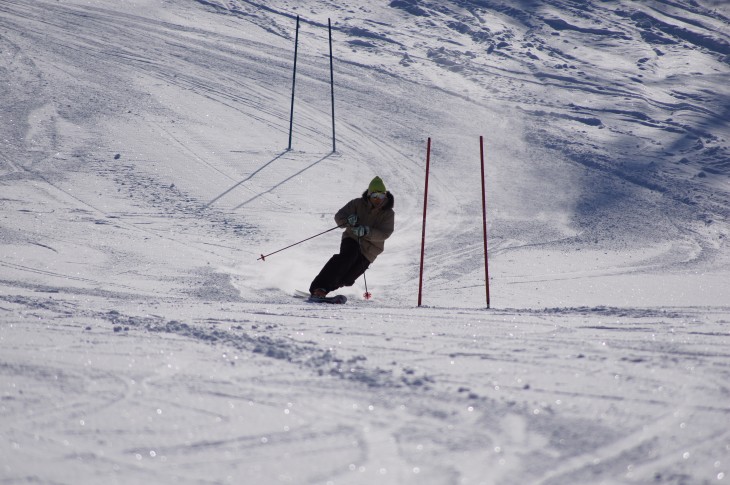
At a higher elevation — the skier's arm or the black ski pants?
the skier's arm

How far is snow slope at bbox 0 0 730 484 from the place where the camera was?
3271 millimetres

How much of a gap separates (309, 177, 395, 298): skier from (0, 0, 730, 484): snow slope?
1.41ft

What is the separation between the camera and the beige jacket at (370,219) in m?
8.66

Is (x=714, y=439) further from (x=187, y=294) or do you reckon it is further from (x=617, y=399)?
(x=187, y=294)

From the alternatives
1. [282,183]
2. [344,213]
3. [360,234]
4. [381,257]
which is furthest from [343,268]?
[282,183]

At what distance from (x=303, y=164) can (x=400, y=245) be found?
12.9 feet

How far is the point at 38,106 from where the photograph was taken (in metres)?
15.7

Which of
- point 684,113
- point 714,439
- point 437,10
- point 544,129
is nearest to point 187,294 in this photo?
point 714,439

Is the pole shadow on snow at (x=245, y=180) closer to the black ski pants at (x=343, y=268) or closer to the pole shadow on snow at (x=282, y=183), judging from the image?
the pole shadow on snow at (x=282, y=183)

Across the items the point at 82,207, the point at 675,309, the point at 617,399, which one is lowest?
the point at 82,207

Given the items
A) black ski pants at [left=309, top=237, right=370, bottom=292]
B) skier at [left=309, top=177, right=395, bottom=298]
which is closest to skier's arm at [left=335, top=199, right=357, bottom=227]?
skier at [left=309, top=177, right=395, bottom=298]

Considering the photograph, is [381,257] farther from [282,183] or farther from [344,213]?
[282,183]

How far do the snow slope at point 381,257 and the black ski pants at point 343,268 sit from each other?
338 millimetres

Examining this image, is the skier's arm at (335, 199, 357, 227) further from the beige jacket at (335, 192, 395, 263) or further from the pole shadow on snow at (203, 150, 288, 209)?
the pole shadow on snow at (203, 150, 288, 209)
